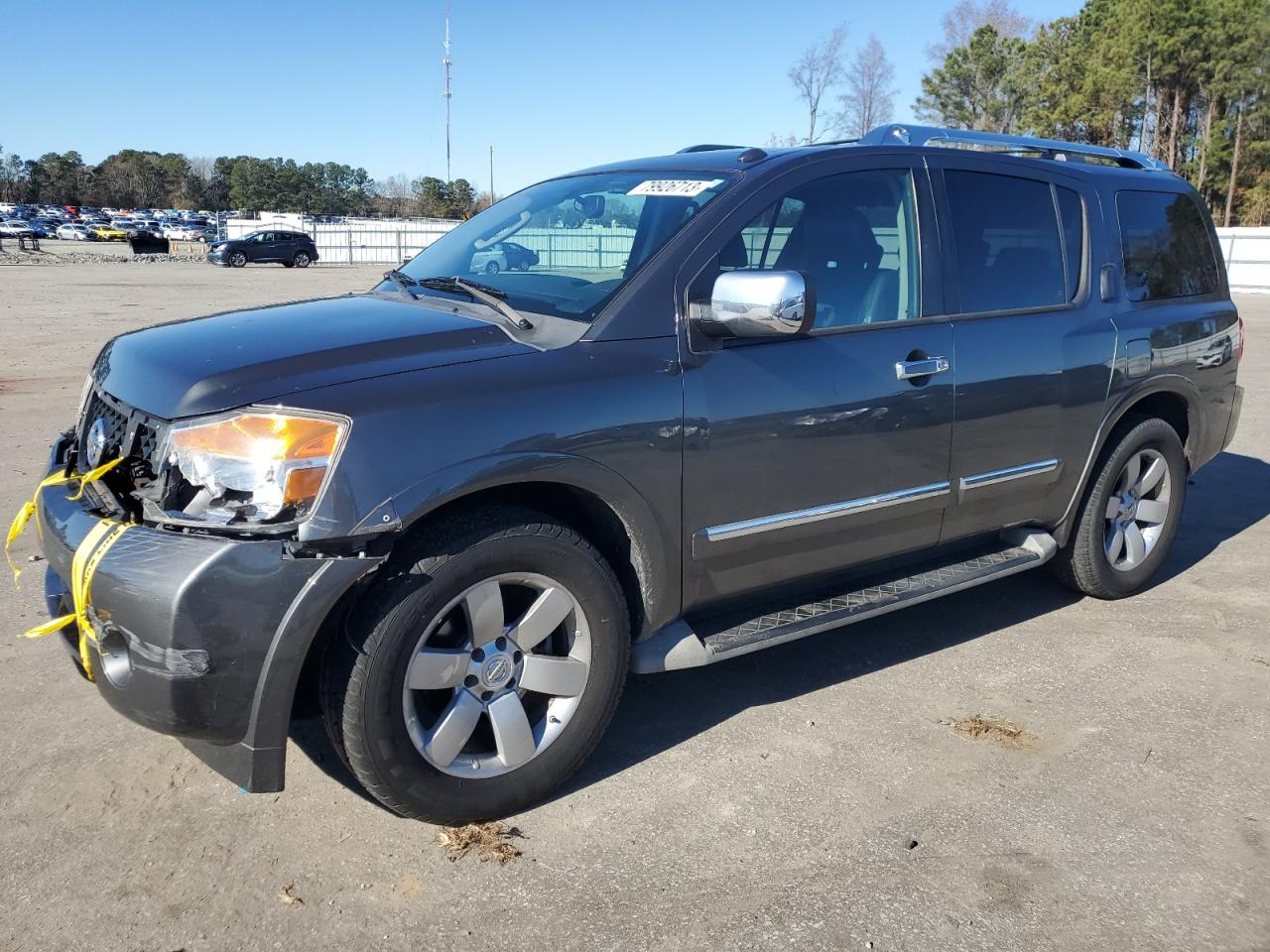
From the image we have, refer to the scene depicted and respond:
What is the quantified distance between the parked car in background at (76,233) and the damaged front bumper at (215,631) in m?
70.6

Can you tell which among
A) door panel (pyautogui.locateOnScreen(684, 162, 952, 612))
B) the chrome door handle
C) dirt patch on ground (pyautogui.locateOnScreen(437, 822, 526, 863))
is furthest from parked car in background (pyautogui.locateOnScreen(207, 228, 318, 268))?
dirt patch on ground (pyautogui.locateOnScreen(437, 822, 526, 863))

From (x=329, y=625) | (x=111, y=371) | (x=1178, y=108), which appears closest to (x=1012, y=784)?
(x=329, y=625)

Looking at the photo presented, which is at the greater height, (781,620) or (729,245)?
(729,245)

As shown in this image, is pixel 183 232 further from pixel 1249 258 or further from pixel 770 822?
pixel 770 822

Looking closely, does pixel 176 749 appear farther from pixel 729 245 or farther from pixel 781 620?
pixel 729 245

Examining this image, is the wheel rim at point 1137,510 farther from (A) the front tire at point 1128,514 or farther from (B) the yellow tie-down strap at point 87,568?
(B) the yellow tie-down strap at point 87,568

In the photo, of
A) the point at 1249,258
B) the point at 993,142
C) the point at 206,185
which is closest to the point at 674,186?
the point at 993,142

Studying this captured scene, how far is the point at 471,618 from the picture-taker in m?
2.84

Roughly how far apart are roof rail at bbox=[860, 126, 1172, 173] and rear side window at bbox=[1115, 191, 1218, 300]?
10.6 inches

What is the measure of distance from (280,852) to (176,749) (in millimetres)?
738

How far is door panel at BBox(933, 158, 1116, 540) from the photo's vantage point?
12.9ft

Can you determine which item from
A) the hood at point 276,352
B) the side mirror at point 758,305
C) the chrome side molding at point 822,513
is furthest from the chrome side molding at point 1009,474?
the hood at point 276,352

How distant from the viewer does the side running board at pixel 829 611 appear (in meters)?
3.27

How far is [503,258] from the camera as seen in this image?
390cm
